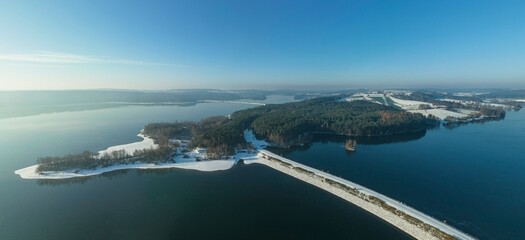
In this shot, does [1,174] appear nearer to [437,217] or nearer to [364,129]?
[437,217]

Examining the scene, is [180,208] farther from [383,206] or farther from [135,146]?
[135,146]

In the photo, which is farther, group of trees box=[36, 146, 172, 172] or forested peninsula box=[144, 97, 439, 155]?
forested peninsula box=[144, 97, 439, 155]

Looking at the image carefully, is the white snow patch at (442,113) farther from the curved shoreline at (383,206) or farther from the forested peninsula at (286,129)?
the curved shoreline at (383,206)

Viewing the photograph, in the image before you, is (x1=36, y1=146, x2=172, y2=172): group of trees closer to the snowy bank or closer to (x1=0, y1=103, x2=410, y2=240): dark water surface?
the snowy bank

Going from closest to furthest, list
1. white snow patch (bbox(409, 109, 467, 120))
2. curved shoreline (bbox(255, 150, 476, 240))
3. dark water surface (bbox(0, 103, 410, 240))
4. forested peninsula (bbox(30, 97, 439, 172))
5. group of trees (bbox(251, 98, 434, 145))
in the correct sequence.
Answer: curved shoreline (bbox(255, 150, 476, 240)) < dark water surface (bbox(0, 103, 410, 240)) < forested peninsula (bbox(30, 97, 439, 172)) < group of trees (bbox(251, 98, 434, 145)) < white snow patch (bbox(409, 109, 467, 120))

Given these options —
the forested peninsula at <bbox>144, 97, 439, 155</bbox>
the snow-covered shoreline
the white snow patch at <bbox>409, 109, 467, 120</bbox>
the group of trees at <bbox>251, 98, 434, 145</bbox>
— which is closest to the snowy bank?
the snow-covered shoreline

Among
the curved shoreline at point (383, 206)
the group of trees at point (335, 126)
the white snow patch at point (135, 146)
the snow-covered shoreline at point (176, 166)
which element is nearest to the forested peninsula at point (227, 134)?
the group of trees at point (335, 126)
